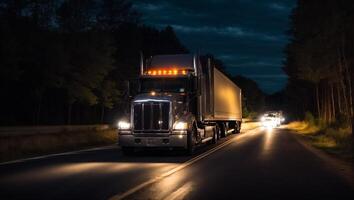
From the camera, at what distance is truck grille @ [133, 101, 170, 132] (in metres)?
22.1

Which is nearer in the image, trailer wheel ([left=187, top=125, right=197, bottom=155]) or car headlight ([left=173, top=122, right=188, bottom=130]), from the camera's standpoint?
car headlight ([left=173, top=122, right=188, bottom=130])

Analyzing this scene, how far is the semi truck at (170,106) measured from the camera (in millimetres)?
22016

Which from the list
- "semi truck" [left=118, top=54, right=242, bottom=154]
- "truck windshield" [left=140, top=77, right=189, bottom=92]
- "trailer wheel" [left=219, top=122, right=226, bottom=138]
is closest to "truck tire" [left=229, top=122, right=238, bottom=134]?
"trailer wheel" [left=219, top=122, right=226, bottom=138]

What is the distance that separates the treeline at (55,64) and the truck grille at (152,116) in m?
27.6

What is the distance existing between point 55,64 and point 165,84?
104ft

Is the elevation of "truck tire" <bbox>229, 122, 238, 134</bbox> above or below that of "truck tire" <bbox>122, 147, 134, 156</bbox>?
above

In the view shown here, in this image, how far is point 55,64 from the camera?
53.7 m

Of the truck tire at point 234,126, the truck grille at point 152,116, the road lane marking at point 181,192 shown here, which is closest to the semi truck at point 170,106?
the truck grille at point 152,116

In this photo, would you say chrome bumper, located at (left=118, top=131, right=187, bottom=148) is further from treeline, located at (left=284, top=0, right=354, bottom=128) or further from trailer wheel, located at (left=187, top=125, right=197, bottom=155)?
treeline, located at (left=284, top=0, right=354, bottom=128)

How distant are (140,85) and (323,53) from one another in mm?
19741

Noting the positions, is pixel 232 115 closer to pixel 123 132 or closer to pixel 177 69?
pixel 177 69

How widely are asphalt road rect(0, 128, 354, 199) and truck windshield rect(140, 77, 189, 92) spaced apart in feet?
11.4

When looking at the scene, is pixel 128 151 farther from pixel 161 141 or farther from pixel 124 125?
pixel 161 141

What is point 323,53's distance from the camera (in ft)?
131
